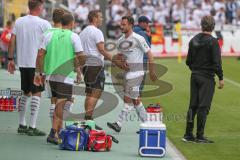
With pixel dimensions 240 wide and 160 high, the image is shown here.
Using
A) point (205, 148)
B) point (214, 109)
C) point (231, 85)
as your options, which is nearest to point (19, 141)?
point (205, 148)

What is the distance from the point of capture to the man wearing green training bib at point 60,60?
12.4m

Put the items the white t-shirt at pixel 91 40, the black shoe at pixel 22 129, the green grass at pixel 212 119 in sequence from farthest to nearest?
the white t-shirt at pixel 91 40
the black shoe at pixel 22 129
the green grass at pixel 212 119

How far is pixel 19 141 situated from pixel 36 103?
79 centimetres

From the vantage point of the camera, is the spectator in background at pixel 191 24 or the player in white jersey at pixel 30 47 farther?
the spectator in background at pixel 191 24

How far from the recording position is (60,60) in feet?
40.8

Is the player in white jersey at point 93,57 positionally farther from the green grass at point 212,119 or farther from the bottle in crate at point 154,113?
the bottle in crate at point 154,113

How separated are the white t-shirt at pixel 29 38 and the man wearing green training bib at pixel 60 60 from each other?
948 millimetres

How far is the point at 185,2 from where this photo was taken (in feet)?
145

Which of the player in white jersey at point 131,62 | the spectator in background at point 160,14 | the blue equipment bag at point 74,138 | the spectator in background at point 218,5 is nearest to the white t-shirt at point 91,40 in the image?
the player in white jersey at point 131,62

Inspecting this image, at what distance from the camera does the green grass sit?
12.3 m

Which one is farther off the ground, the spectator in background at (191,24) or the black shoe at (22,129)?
the spectator in background at (191,24)

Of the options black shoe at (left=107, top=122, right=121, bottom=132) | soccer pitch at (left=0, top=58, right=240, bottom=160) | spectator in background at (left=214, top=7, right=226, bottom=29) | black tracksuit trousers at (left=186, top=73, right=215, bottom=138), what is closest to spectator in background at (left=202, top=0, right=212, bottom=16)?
spectator in background at (left=214, top=7, right=226, bottom=29)

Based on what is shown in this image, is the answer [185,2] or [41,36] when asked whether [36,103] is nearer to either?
[41,36]

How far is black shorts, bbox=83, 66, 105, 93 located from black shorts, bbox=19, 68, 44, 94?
129 cm
